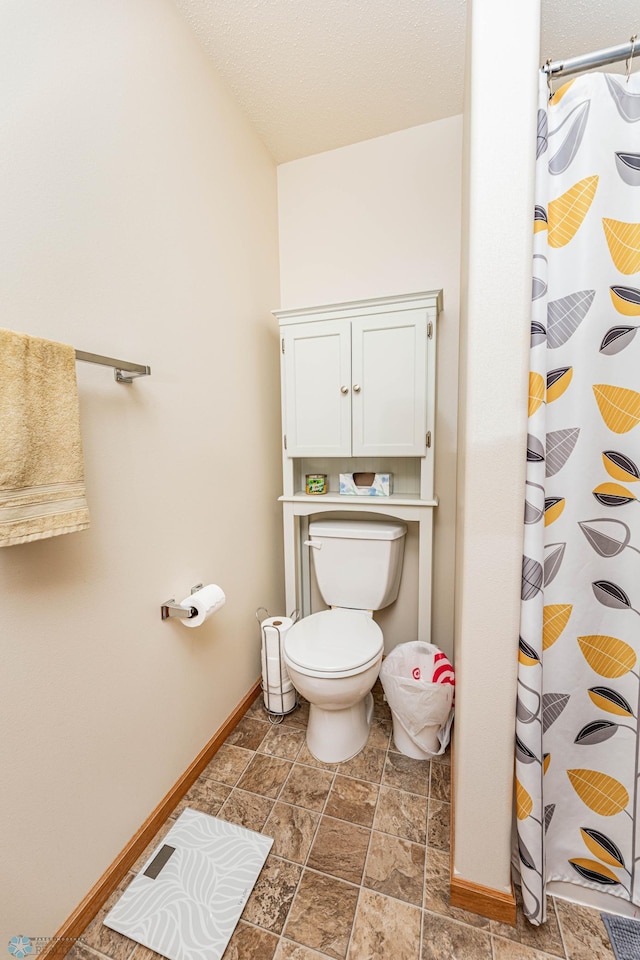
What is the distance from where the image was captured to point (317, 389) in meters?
1.77

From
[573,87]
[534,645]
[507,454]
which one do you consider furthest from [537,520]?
[573,87]

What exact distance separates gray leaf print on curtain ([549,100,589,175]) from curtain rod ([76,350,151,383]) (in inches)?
42.8

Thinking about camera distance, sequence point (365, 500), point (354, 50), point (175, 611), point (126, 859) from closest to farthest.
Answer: point (126, 859) < point (175, 611) < point (354, 50) < point (365, 500)

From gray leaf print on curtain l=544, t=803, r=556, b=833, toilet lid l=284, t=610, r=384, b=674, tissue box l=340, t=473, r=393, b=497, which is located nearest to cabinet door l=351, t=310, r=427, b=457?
tissue box l=340, t=473, r=393, b=497

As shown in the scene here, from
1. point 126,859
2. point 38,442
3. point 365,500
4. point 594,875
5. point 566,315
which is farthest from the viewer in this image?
point 365,500

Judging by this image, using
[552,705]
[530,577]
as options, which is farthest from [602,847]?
[530,577]

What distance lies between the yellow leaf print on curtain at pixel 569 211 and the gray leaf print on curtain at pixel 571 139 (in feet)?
0.19

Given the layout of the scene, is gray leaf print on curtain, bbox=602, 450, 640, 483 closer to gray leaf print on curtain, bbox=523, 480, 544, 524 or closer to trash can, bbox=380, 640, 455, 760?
gray leaf print on curtain, bbox=523, 480, 544, 524

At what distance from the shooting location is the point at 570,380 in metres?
0.90

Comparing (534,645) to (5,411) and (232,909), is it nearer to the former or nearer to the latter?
(232,909)

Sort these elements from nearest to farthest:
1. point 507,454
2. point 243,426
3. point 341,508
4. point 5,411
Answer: point 5,411
point 507,454
point 243,426
point 341,508

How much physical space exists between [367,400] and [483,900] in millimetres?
1595

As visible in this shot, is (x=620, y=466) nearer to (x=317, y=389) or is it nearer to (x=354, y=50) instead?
(x=317, y=389)

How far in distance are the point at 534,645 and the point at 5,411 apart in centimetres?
119
